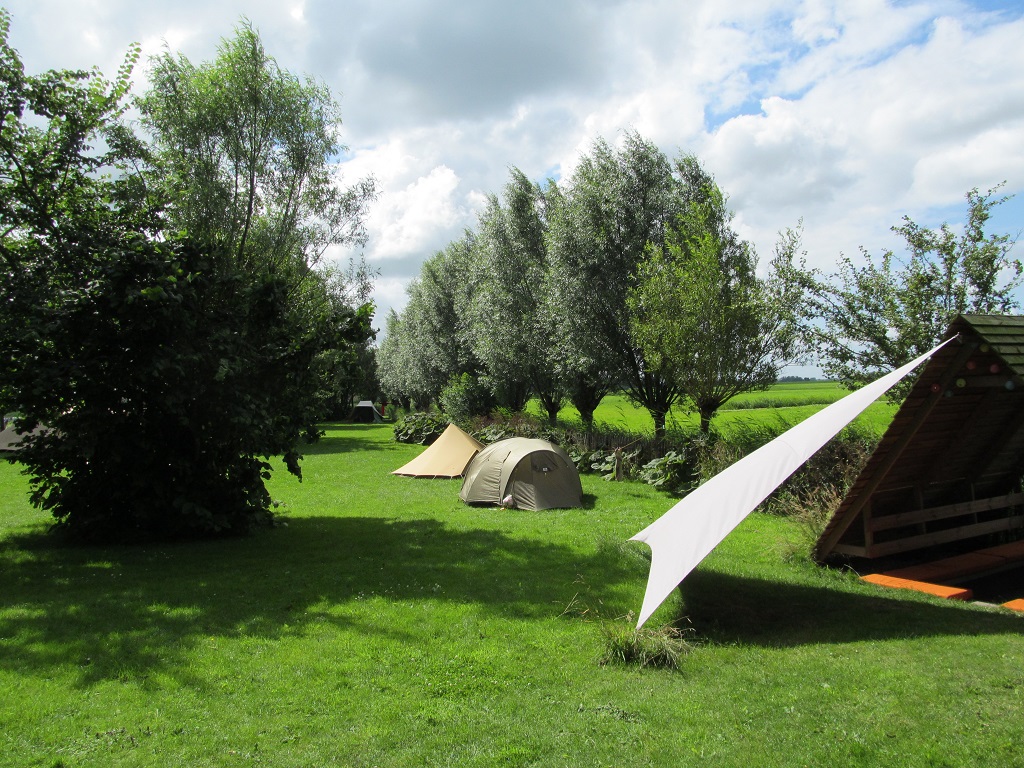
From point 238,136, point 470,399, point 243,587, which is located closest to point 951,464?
point 243,587

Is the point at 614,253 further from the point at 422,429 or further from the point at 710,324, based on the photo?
the point at 422,429

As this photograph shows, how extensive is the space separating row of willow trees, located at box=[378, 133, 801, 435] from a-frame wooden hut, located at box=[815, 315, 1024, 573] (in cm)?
543

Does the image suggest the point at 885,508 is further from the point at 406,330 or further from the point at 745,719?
the point at 406,330

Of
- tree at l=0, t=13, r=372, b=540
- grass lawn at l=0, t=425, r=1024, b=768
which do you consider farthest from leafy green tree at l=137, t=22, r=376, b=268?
grass lawn at l=0, t=425, r=1024, b=768

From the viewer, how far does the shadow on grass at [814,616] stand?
19.4 feet

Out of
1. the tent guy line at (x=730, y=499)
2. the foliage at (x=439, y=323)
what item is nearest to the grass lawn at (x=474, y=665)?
the tent guy line at (x=730, y=499)

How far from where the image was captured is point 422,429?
1262 inches

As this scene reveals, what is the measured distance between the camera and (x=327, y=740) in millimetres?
4301

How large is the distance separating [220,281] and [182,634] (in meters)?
6.11

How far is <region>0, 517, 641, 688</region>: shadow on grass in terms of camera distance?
19.7 ft

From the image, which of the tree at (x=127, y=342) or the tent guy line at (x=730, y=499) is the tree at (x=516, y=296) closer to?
the tree at (x=127, y=342)

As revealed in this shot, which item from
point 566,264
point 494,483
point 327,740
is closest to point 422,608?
point 327,740

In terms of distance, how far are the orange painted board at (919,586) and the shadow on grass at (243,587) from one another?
2.84 m

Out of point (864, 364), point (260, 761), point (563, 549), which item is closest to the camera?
point (260, 761)
